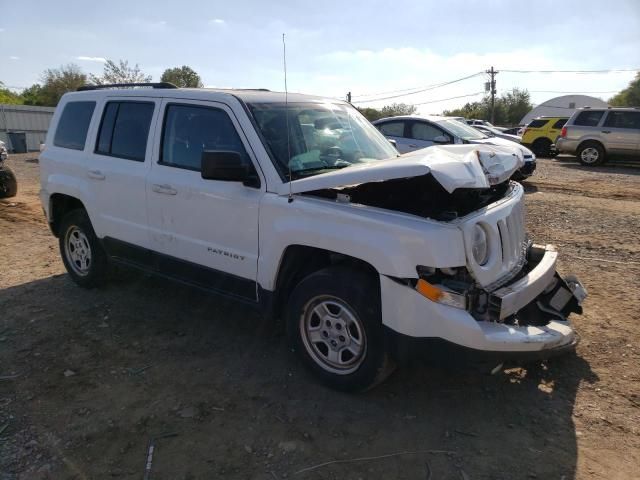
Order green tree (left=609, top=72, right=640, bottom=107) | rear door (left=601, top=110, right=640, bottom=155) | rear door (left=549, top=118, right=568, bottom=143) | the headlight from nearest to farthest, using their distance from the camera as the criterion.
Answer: the headlight, rear door (left=601, top=110, right=640, bottom=155), rear door (left=549, top=118, right=568, bottom=143), green tree (left=609, top=72, right=640, bottom=107)

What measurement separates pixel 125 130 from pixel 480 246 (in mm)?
3323

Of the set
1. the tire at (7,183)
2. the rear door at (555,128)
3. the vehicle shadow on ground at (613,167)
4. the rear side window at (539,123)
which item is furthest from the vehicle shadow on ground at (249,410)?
the rear side window at (539,123)

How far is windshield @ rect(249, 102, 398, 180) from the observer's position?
3.61m

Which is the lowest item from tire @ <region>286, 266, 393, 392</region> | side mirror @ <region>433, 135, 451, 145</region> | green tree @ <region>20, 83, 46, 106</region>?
tire @ <region>286, 266, 393, 392</region>

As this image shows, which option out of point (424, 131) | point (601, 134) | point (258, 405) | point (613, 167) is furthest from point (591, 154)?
point (258, 405)

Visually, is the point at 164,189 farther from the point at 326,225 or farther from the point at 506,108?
the point at 506,108

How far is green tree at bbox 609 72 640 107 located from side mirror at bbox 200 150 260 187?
212 ft

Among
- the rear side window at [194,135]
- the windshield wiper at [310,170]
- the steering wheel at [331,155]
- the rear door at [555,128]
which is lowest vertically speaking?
the windshield wiper at [310,170]

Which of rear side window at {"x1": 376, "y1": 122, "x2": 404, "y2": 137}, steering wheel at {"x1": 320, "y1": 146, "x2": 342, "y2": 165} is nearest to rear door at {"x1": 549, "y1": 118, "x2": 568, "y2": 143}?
rear side window at {"x1": 376, "y1": 122, "x2": 404, "y2": 137}

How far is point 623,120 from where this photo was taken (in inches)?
630

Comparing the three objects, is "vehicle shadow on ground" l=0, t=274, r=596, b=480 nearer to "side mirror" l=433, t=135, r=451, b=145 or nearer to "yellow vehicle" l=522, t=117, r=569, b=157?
"side mirror" l=433, t=135, r=451, b=145

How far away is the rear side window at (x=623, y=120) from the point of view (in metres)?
15.9

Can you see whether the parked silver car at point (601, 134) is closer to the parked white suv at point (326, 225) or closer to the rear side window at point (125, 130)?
the parked white suv at point (326, 225)

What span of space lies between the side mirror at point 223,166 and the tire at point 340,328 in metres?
0.85
